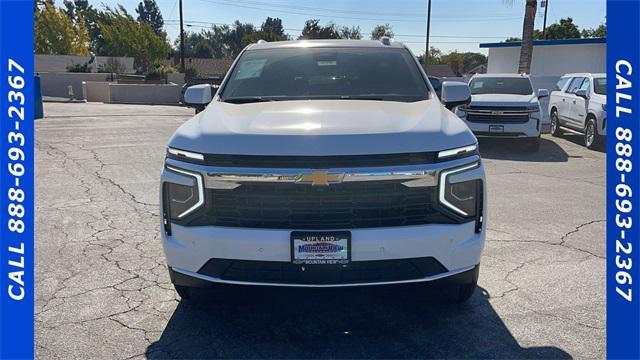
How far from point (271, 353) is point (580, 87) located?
42.4ft

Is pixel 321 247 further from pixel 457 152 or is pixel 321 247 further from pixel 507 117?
pixel 507 117

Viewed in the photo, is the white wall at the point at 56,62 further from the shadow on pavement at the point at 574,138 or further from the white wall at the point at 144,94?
the shadow on pavement at the point at 574,138

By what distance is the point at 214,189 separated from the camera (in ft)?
10.1

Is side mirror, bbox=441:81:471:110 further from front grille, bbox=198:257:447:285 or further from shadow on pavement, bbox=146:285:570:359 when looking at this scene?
front grille, bbox=198:257:447:285

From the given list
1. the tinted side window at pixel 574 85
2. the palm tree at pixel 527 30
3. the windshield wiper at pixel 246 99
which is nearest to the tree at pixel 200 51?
the palm tree at pixel 527 30

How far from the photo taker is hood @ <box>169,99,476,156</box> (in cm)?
302

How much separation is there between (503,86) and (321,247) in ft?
37.5

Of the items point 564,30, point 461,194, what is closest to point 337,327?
point 461,194

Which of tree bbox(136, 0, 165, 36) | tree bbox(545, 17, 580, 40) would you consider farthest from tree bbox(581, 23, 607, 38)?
tree bbox(136, 0, 165, 36)

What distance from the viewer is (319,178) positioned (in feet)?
9.80

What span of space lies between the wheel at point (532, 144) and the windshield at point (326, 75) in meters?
8.01

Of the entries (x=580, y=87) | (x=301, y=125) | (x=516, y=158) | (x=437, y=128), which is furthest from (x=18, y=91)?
(x=580, y=87)

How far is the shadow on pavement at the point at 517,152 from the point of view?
1143 cm

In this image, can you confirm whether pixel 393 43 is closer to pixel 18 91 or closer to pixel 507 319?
pixel 507 319
